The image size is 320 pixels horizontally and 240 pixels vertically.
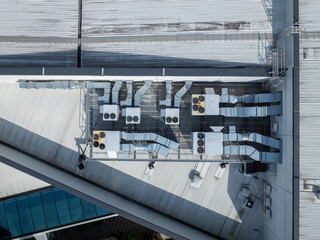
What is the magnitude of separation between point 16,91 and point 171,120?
10183 mm

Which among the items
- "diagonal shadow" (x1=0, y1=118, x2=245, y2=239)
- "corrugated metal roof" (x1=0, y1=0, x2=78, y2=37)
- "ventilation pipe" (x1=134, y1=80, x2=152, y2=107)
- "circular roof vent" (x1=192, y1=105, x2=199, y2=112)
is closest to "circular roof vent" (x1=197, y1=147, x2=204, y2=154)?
"circular roof vent" (x1=192, y1=105, x2=199, y2=112)

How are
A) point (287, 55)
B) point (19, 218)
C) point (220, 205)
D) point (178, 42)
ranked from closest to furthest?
point (287, 55) → point (178, 42) → point (220, 205) → point (19, 218)

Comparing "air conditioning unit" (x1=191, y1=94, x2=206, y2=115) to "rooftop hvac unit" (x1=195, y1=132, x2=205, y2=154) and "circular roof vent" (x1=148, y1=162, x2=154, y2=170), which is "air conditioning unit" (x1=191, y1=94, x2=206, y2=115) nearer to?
"rooftop hvac unit" (x1=195, y1=132, x2=205, y2=154)

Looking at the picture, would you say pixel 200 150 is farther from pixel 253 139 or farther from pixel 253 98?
pixel 253 98

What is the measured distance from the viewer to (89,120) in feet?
47.4

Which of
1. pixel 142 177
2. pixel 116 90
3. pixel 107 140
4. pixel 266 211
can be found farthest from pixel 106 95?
pixel 266 211

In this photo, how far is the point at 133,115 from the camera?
13445 mm

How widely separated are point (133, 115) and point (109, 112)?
139 cm

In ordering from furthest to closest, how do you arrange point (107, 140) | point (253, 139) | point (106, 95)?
point (106, 95)
point (107, 140)
point (253, 139)

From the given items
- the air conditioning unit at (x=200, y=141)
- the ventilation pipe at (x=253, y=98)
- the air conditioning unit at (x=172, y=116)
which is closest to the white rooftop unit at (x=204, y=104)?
the ventilation pipe at (x=253, y=98)

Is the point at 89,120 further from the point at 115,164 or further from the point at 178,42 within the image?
the point at 178,42

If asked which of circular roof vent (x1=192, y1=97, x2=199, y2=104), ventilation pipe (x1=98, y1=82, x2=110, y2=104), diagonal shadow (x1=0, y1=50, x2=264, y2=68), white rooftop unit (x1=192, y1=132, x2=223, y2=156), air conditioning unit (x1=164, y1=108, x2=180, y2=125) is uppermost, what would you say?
diagonal shadow (x1=0, y1=50, x2=264, y2=68)

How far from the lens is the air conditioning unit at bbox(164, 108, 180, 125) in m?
13.4

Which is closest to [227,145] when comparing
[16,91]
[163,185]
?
[163,185]
